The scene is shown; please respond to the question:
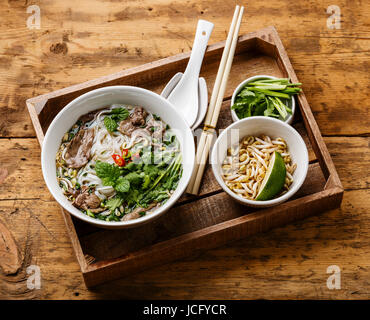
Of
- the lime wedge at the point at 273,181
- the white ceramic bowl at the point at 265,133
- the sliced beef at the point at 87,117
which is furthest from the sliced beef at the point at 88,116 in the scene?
the lime wedge at the point at 273,181

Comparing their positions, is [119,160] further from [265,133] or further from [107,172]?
[265,133]

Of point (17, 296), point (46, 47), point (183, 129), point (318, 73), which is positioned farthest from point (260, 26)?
point (17, 296)

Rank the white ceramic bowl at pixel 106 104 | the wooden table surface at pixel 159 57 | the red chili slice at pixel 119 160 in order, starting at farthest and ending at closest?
1. the wooden table surface at pixel 159 57
2. the red chili slice at pixel 119 160
3. the white ceramic bowl at pixel 106 104

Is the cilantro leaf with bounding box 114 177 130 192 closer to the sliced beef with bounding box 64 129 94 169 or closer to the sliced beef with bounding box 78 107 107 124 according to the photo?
the sliced beef with bounding box 64 129 94 169

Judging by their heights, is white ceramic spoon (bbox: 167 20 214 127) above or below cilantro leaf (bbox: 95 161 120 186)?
above

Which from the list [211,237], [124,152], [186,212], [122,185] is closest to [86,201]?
[122,185]

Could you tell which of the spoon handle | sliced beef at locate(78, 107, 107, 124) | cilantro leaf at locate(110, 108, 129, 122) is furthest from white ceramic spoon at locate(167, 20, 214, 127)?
sliced beef at locate(78, 107, 107, 124)

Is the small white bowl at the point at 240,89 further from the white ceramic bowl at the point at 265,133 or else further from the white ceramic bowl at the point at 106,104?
the white ceramic bowl at the point at 106,104
